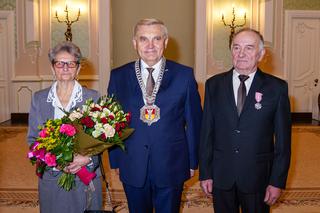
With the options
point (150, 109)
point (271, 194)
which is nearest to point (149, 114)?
point (150, 109)

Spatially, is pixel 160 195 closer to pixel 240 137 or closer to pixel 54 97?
pixel 240 137

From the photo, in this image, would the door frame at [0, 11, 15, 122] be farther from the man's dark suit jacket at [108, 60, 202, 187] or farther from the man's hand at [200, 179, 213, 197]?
the man's hand at [200, 179, 213, 197]

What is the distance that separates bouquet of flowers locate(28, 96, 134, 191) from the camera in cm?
218

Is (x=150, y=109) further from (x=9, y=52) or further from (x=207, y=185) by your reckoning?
(x=9, y=52)

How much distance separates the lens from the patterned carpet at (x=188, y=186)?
13.9 feet

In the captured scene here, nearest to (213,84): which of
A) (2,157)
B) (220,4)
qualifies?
(2,157)

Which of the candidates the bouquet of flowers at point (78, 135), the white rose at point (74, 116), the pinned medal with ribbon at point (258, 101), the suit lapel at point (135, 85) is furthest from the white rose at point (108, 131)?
the pinned medal with ribbon at point (258, 101)

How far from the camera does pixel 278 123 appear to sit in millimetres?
2424

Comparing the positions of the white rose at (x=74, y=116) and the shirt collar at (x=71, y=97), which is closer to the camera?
the white rose at (x=74, y=116)

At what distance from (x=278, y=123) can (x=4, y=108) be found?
758cm

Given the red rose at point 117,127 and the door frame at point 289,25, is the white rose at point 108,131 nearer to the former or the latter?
the red rose at point 117,127

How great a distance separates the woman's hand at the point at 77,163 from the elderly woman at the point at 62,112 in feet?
0.50

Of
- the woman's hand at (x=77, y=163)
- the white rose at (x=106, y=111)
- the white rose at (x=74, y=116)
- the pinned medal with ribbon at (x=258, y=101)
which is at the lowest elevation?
the woman's hand at (x=77, y=163)

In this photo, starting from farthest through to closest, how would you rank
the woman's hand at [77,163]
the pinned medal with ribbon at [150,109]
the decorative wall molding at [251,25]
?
1. the decorative wall molding at [251,25]
2. the pinned medal with ribbon at [150,109]
3. the woman's hand at [77,163]
